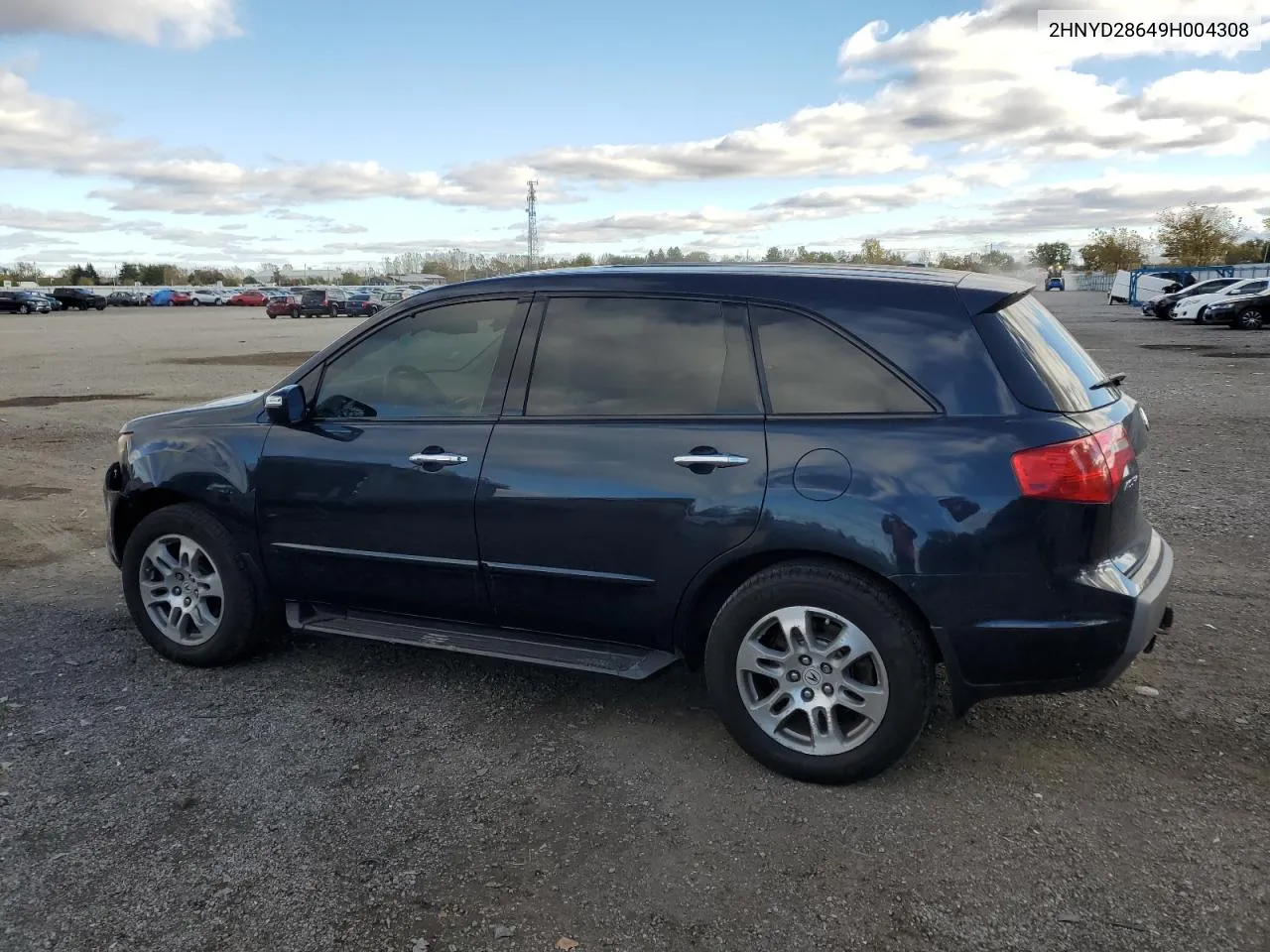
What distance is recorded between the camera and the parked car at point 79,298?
233 ft

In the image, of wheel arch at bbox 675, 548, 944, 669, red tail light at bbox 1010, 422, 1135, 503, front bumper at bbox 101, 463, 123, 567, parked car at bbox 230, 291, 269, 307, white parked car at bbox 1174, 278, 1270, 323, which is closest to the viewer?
red tail light at bbox 1010, 422, 1135, 503

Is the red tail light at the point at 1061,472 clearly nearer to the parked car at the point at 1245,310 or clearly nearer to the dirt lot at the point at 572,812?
the dirt lot at the point at 572,812

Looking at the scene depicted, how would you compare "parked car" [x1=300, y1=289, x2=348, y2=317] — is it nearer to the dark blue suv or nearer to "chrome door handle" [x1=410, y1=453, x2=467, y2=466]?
the dark blue suv

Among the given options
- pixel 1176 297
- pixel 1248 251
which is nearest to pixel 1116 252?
pixel 1248 251

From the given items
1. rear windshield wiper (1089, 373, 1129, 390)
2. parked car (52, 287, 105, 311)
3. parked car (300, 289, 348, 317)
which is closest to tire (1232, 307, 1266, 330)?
rear windshield wiper (1089, 373, 1129, 390)

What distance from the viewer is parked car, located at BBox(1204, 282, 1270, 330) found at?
104 ft

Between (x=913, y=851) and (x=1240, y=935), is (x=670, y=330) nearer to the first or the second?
(x=913, y=851)

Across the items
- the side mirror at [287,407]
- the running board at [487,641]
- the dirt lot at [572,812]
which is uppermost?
the side mirror at [287,407]

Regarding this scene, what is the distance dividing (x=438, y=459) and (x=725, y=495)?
1.22m

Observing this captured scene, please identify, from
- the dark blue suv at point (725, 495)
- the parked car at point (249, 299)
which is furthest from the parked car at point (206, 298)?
A: the dark blue suv at point (725, 495)

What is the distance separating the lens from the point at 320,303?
179ft

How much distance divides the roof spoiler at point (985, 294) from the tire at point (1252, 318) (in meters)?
33.2

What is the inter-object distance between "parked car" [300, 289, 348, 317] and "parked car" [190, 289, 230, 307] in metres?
35.2

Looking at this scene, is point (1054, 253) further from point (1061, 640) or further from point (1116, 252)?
point (1061, 640)
